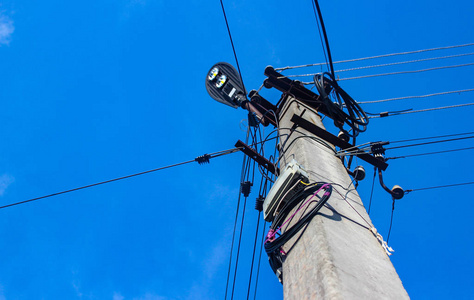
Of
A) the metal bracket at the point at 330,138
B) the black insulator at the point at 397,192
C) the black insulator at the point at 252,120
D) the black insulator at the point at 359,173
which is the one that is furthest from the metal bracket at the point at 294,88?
the black insulator at the point at 397,192

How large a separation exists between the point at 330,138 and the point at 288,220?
2.53 m

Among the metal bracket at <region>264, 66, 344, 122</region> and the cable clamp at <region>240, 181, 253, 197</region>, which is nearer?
the cable clamp at <region>240, 181, 253, 197</region>

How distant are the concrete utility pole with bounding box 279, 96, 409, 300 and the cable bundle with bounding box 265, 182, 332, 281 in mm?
73

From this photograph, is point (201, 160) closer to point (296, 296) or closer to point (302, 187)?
point (302, 187)

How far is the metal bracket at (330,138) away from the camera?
6117 mm

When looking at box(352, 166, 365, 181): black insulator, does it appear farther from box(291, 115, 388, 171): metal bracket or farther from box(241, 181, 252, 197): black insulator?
box(241, 181, 252, 197): black insulator

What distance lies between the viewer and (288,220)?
4.16 metres

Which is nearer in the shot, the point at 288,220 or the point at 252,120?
the point at 288,220

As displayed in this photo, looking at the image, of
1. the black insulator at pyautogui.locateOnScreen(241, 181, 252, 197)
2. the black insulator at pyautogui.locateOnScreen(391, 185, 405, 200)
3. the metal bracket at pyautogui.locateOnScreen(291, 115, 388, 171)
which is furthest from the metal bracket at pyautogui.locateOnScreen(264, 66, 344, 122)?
the black insulator at pyautogui.locateOnScreen(391, 185, 405, 200)

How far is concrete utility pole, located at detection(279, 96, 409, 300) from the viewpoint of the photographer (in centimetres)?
286

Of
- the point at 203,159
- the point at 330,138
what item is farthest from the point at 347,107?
the point at 203,159

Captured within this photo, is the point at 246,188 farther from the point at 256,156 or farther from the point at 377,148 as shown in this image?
the point at 377,148

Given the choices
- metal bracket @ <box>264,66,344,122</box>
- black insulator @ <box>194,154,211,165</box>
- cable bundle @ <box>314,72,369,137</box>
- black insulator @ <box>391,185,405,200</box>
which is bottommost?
black insulator @ <box>391,185,405,200</box>

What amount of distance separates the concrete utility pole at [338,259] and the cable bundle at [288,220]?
73mm
